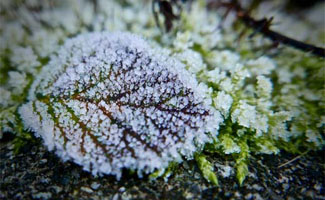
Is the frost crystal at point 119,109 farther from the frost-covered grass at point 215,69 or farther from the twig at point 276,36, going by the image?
the twig at point 276,36

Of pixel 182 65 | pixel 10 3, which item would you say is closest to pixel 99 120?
pixel 182 65

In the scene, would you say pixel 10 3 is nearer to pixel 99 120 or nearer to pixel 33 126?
pixel 33 126

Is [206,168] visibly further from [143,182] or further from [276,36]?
[276,36]

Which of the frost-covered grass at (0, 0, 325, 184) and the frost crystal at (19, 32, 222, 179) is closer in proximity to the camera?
the frost crystal at (19, 32, 222, 179)

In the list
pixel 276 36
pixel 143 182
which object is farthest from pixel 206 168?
pixel 276 36

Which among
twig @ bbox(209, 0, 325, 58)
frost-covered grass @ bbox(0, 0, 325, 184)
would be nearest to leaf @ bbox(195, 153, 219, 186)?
frost-covered grass @ bbox(0, 0, 325, 184)

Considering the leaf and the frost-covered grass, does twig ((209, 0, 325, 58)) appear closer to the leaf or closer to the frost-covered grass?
the frost-covered grass
